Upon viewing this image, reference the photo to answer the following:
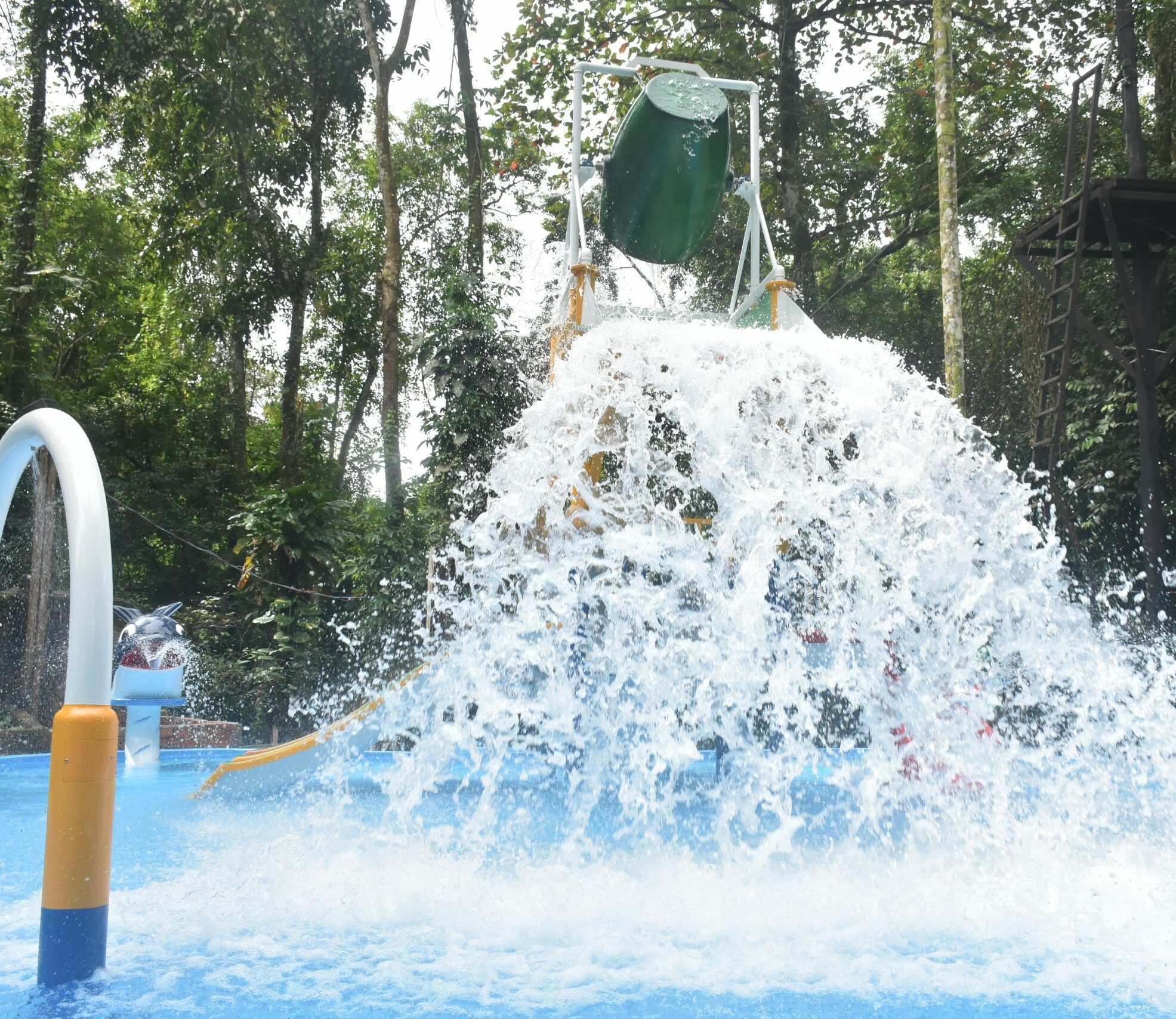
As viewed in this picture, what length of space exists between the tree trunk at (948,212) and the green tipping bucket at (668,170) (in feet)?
11.9

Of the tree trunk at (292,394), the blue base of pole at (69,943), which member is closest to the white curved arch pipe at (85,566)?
the blue base of pole at (69,943)

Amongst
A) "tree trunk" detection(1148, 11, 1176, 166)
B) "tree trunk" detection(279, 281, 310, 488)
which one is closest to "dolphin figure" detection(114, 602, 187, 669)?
"tree trunk" detection(279, 281, 310, 488)

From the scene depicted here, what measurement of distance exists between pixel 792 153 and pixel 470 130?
464 cm

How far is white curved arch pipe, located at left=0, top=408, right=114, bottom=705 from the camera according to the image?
2447 millimetres

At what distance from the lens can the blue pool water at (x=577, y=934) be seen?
102 inches

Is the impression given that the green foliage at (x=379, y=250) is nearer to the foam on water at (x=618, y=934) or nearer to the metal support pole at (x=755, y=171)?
the metal support pole at (x=755, y=171)

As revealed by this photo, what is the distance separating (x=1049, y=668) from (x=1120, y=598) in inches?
231

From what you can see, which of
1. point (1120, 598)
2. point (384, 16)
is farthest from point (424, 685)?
point (384, 16)

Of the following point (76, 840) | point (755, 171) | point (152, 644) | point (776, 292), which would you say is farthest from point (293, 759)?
point (755, 171)

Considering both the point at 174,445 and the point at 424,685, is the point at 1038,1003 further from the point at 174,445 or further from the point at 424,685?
the point at 174,445

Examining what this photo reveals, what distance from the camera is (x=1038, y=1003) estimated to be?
260 cm

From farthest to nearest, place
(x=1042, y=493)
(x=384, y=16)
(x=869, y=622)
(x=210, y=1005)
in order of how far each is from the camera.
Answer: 1. (x=384, y=16)
2. (x=1042, y=493)
3. (x=869, y=622)
4. (x=210, y=1005)

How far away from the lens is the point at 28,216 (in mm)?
13695

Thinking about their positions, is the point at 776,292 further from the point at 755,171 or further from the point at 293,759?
the point at 293,759
